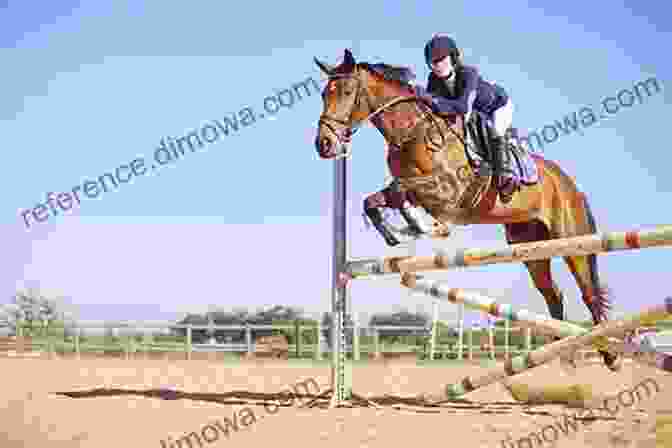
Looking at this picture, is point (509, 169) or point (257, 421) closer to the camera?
point (257, 421)

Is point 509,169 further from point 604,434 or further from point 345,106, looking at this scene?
point 604,434

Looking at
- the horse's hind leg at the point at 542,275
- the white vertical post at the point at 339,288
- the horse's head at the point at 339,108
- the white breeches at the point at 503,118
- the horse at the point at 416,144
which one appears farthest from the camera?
the horse's hind leg at the point at 542,275

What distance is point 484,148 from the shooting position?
4562 millimetres

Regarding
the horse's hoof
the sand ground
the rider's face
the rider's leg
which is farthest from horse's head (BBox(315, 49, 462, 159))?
the horse's hoof

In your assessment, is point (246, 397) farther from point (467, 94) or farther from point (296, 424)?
point (467, 94)

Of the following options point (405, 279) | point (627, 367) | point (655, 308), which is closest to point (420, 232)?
point (405, 279)

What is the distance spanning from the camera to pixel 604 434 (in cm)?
309

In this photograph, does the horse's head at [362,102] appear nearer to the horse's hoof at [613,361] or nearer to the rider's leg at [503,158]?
the rider's leg at [503,158]

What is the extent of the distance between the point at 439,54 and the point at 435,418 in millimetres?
2010

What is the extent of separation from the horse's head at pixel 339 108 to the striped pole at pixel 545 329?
0.99 metres

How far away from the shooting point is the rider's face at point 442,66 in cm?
439

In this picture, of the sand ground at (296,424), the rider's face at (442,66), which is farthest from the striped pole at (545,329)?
the rider's face at (442,66)

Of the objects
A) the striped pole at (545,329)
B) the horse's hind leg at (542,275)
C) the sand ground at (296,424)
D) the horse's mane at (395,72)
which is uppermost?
the horse's mane at (395,72)

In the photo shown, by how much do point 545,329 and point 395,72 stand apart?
1.76m
